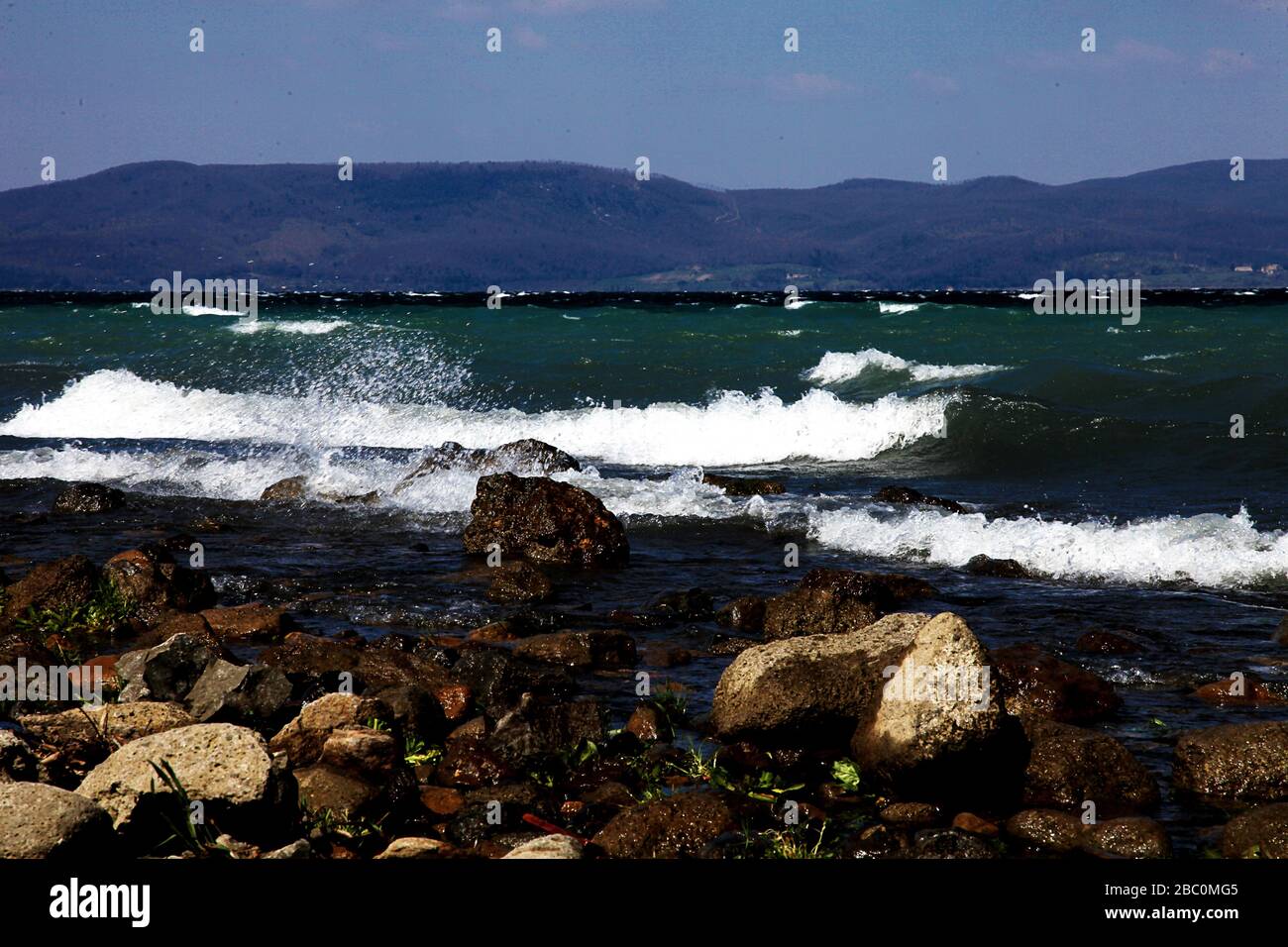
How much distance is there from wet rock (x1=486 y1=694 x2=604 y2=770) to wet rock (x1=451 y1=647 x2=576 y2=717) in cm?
62

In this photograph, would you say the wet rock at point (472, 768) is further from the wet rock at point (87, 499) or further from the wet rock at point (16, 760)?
the wet rock at point (87, 499)

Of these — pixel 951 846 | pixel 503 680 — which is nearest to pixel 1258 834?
pixel 951 846

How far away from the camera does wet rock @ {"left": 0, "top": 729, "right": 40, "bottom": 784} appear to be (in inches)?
239

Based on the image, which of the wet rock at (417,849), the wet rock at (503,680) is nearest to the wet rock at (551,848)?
the wet rock at (417,849)

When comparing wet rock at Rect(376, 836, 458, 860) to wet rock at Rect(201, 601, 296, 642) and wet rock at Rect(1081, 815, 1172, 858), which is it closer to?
wet rock at Rect(1081, 815, 1172, 858)

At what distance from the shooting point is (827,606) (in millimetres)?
10156

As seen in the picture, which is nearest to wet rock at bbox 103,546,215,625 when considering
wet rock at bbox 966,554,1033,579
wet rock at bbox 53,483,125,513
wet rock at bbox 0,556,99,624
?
wet rock at bbox 0,556,99,624

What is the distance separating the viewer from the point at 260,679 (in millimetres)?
7789

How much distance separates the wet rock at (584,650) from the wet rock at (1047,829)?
3.57 meters

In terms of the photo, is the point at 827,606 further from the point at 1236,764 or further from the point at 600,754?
the point at 1236,764

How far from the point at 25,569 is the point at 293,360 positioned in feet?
82.1

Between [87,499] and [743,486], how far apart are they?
27.0 feet
